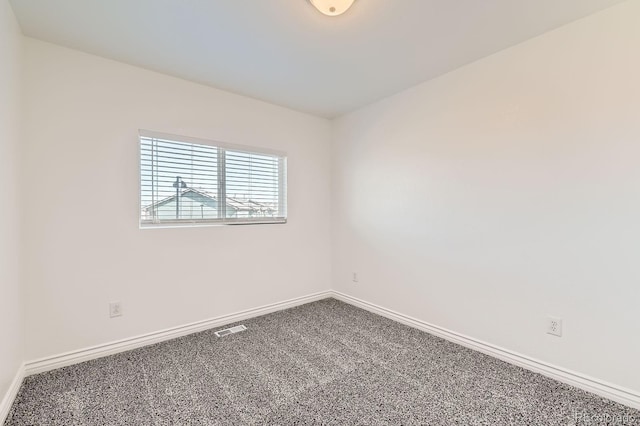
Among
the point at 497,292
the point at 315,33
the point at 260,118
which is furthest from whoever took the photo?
the point at 260,118

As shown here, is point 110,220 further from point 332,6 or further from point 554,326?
point 554,326

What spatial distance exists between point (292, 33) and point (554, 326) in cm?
264

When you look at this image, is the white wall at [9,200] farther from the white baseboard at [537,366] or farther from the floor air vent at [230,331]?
the white baseboard at [537,366]

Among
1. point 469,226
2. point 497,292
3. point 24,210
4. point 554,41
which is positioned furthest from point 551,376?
point 24,210

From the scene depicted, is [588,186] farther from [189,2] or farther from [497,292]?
[189,2]

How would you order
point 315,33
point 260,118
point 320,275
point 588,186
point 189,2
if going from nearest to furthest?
point 189,2
point 588,186
point 315,33
point 260,118
point 320,275

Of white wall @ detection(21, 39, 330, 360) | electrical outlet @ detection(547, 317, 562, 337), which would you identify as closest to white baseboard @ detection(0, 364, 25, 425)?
white wall @ detection(21, 39, 330, 360)

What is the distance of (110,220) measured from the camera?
7.38 ft

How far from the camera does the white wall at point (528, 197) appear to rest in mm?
1689

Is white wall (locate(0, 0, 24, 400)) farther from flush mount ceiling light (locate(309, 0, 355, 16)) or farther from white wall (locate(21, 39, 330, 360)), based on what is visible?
flush mount ceiling light (locate(309, 0, 355, 16))

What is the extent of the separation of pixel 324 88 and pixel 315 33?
838mm

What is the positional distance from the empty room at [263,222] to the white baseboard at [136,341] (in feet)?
0.08

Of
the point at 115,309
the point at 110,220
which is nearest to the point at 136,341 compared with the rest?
the point at 115,309

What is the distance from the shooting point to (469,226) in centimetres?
237
